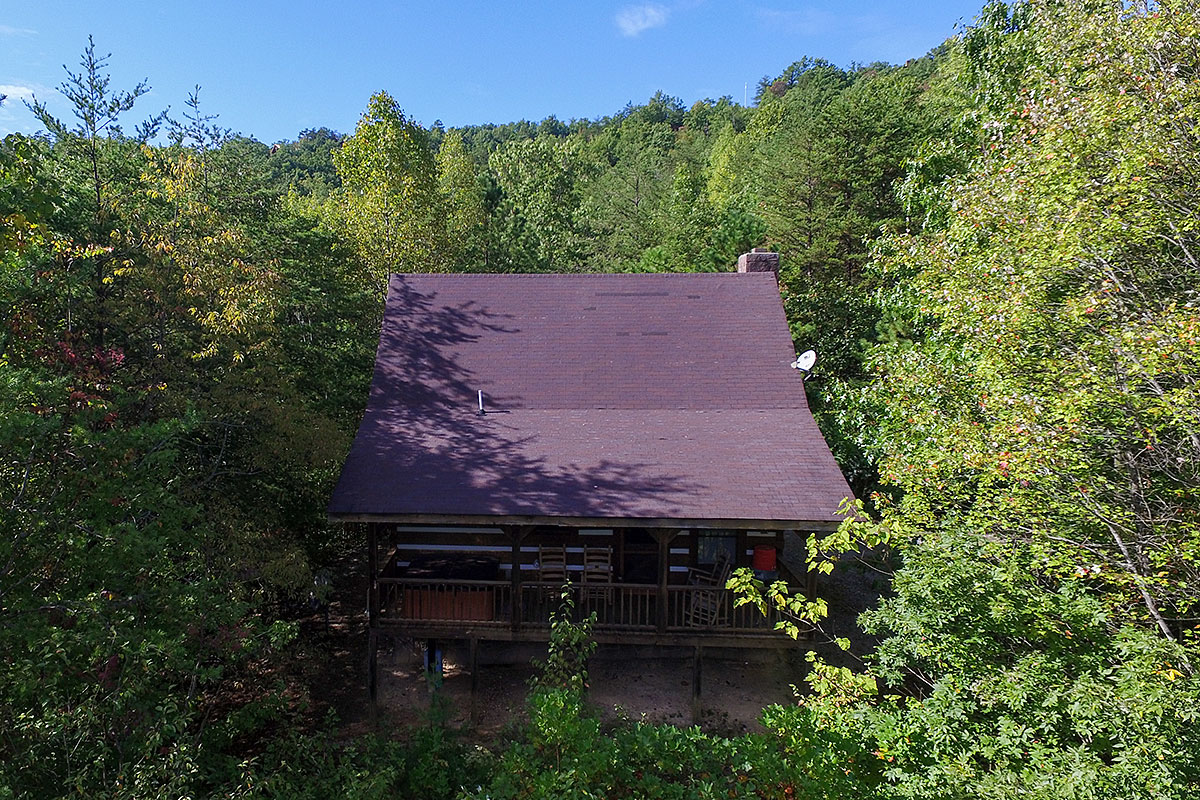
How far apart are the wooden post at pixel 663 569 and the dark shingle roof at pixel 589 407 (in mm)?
695

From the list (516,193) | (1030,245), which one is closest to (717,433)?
(1030,245)

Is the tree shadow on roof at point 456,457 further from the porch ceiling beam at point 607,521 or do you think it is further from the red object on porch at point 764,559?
the red object on porch at point 764,559

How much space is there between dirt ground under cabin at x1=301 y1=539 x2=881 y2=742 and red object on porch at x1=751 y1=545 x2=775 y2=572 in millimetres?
1398

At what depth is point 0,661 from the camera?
5570 mm

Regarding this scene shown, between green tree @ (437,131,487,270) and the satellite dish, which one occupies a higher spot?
green tree @ (437,131,487,270)

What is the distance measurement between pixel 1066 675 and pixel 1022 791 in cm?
124

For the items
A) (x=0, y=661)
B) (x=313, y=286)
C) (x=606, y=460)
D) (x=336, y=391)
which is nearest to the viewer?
(x=0, y=661)

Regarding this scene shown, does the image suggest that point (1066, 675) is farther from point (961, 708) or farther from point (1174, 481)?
point (1174, 481)

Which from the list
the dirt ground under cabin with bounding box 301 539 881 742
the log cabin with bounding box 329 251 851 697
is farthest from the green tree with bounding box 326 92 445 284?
the dirt ground under cabin with bounding box 301 539 881 742

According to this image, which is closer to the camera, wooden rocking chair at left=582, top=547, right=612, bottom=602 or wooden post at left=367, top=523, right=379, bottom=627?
wooden post at left=367, top=523, right=379, bottom=627

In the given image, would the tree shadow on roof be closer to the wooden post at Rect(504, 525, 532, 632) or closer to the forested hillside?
the wooden post at Rect(504, 525, 532, 632)

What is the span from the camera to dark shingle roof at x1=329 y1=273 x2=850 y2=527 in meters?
9.45

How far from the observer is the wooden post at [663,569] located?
→ 9695 mm

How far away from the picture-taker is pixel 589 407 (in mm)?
12273
